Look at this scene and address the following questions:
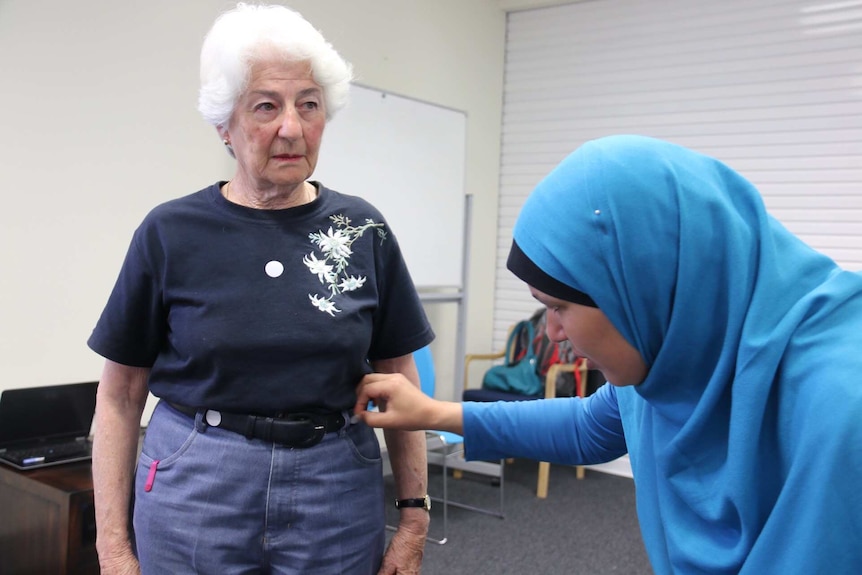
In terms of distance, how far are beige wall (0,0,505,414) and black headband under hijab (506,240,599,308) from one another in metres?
2.23

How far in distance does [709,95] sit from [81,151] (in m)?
3.62

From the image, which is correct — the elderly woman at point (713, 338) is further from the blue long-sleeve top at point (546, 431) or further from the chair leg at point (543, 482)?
the chair leg at point (543, 482)

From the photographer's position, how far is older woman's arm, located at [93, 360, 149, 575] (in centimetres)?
142

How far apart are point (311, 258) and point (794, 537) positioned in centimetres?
87

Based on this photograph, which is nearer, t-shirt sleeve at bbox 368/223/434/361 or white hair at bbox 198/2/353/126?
white hair at bbox 198/2/353/126

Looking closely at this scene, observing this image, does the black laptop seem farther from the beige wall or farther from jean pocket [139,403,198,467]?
jean pocket [139,403,198,467]

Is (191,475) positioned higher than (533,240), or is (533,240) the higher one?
(533,240)

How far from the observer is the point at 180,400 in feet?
4.36

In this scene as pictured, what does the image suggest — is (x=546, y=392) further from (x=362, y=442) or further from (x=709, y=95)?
(x=362, y=442)

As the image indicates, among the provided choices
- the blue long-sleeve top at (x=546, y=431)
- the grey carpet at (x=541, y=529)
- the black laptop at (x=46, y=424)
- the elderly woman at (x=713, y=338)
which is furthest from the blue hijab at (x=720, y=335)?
the grey carpet at (x=541, y=529)

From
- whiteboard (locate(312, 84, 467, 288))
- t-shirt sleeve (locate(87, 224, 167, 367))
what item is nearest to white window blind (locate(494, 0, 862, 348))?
whiteboard (locate(312, 84, 467, 288))

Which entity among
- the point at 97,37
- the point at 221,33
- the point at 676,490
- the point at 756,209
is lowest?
the point at 676,490

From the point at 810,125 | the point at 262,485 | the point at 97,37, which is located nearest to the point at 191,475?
the point at 262,485

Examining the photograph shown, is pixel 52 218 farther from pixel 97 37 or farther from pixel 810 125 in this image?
pixel 810 125
